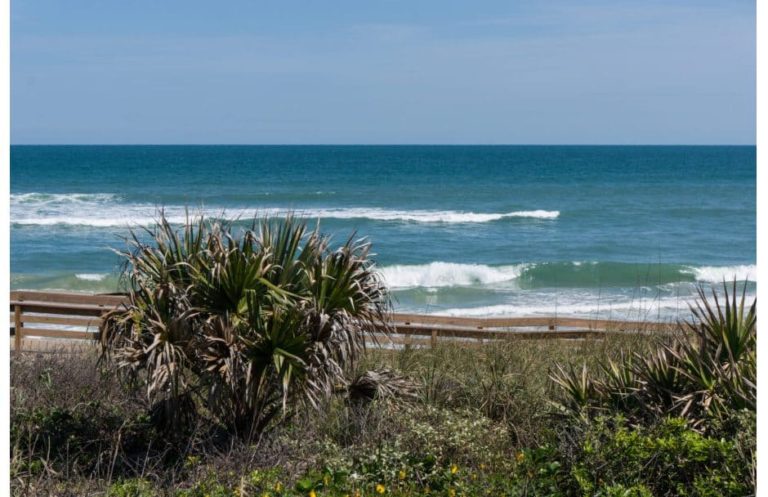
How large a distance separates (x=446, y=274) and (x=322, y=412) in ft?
80.6

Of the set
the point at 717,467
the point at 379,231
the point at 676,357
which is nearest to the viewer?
the point at 717,467

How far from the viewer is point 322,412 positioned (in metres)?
8.17

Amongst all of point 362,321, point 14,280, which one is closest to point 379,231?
point 14,280

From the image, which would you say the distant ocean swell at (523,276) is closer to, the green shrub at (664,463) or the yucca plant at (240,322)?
the yucca plant at (240,322)

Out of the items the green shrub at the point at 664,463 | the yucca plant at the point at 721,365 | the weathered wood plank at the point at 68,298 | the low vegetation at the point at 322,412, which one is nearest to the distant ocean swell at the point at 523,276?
the weathered wood plank at the point at 68,298

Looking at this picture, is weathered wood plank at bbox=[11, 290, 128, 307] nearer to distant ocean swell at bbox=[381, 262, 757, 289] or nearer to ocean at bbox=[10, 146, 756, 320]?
ocean at bbox=[10, 146, 756, 320]

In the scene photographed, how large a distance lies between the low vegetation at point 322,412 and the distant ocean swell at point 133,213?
35.8 m

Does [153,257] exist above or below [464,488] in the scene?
above

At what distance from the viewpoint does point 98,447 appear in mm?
8625

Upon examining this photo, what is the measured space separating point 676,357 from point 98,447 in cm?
521

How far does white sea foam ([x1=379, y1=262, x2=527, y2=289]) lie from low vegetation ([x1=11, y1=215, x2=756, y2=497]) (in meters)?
21.5

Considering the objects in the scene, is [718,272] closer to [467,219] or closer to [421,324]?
[467,219]

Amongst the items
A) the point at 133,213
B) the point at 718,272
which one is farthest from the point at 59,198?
the point at 718,272

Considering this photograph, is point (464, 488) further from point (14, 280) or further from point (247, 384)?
point (14, 280)
